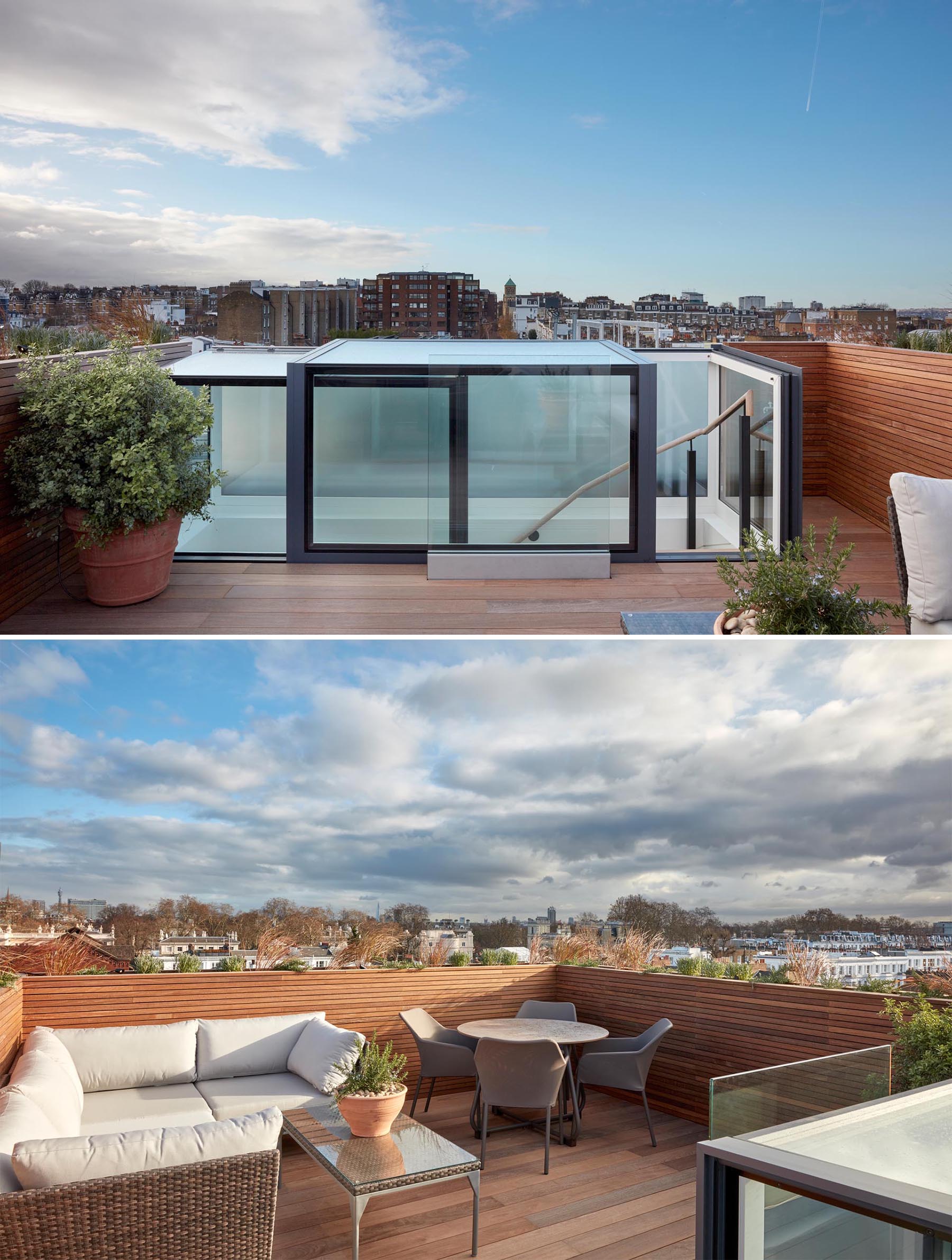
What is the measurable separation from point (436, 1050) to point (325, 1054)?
2.35 ft

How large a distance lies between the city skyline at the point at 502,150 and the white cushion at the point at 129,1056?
6755 mm

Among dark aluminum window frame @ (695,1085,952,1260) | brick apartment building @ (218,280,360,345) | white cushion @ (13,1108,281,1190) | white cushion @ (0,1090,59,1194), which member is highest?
brick apartment building @ (218,280,360,345)

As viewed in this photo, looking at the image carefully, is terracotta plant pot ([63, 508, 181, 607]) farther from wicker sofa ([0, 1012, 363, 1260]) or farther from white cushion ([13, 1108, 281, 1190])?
white cushion ([13, 1108, 281, 1190])

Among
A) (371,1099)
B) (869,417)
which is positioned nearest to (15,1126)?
(371,1099)

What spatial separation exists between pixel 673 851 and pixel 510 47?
286 inches

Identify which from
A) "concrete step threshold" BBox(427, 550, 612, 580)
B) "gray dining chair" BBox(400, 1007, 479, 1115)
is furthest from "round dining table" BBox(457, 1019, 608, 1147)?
"concrete step threshold" BBox(427, 550, 612, 580)

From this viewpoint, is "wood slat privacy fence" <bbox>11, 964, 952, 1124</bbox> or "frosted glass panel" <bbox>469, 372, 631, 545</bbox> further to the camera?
"frosted glass panel" <bbox>469, 372, 631, 545</bbox>

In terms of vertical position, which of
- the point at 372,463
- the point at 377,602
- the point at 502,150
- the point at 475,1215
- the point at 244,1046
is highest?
the point at 502,150

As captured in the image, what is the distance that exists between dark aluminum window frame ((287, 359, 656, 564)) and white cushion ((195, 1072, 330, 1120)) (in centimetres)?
303

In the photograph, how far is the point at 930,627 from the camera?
4.21m

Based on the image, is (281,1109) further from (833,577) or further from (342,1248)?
(833,577)

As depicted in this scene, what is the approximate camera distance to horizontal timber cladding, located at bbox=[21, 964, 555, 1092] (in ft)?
→ 16.7

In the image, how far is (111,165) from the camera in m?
9.05

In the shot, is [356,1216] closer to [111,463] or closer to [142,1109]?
[142,1109]
